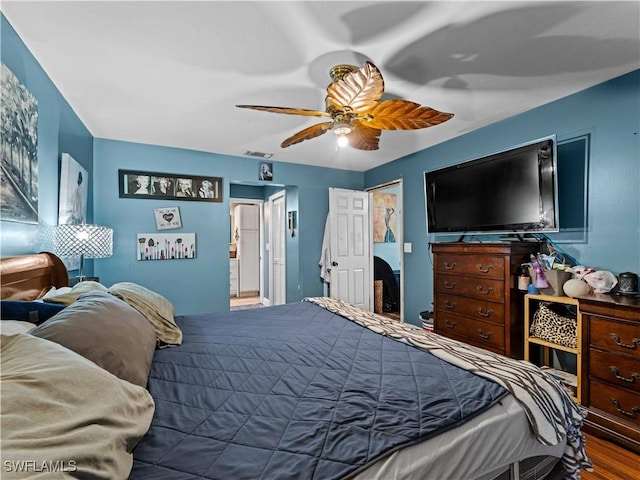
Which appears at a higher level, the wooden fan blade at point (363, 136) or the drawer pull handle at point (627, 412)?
the wooden fan blade at point (363, 136)

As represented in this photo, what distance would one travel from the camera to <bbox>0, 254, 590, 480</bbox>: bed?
701mm

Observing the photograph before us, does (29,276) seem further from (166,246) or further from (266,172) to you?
(266,172)

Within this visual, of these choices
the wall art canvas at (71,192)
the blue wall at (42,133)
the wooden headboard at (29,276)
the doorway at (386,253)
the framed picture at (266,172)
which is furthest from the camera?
the doorway at (386,253)

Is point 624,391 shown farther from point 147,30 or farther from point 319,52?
point 147,30

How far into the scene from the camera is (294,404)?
1.06 meters

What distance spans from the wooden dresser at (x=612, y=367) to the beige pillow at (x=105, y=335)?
2.57 m

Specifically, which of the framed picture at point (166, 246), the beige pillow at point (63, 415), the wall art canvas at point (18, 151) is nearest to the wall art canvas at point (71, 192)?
the wall art canvas at point (18, 151)

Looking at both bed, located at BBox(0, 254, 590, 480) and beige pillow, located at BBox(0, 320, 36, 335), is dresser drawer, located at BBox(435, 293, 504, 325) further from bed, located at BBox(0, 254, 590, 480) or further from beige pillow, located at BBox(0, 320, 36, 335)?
beige pillow, located at BBox(0, 320, 36, 335)

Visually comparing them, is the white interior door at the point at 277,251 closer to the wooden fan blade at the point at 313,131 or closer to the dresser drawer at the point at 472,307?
the dresser drawer at the point at 472,307

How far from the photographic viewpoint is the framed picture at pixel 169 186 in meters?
3.59

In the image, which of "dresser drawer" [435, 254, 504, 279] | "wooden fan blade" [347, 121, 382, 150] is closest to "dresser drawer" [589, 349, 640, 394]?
"dresser drawer" [435, 254, 504, 279]

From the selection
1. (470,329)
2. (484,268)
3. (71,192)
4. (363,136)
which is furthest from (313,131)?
(470,329)

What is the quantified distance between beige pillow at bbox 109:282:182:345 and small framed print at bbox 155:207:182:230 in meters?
2.11

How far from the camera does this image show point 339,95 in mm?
1750
